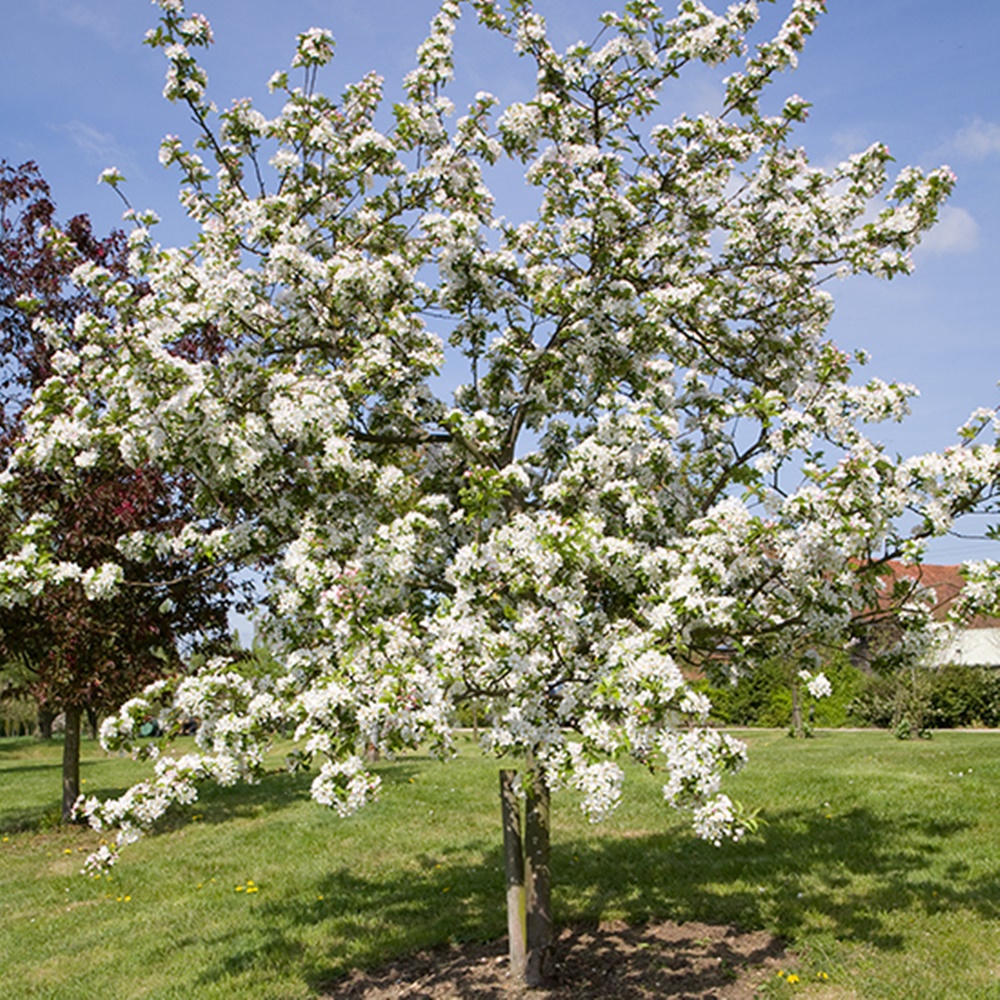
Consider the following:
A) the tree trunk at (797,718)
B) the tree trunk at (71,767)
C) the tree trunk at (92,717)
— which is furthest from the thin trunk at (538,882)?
the tree trunk at (797,718)

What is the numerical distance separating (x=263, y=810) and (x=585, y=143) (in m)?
12.3

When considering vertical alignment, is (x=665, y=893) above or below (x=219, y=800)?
above

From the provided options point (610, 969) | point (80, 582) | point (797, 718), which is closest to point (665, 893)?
point (610, 969)

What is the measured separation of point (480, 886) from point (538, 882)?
266 cm

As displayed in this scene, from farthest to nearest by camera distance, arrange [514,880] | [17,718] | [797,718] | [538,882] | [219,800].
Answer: [17,718]
[797,718]
[219,800]
[538,882]
[514,880]

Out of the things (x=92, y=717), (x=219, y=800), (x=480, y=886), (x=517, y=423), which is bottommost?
(x=219, y=800)

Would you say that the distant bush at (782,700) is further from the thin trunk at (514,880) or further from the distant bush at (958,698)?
the thin trunk at (514,880)

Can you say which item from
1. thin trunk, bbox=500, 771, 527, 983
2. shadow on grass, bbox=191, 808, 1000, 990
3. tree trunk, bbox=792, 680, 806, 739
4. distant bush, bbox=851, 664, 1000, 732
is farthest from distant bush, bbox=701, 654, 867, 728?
thin trunk, bbox=500, 771, 527, 983

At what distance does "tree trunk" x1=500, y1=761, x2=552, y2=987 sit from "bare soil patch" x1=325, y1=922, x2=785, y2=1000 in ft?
0.61

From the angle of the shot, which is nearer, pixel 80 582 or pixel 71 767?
pixel 80 582

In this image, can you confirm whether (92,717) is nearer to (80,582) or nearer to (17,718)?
(80,582)

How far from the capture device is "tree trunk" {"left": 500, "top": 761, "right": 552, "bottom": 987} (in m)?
7.10

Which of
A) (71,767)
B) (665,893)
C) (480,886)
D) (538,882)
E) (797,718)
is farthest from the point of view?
(797,718)

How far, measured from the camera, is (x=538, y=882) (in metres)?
7.31
